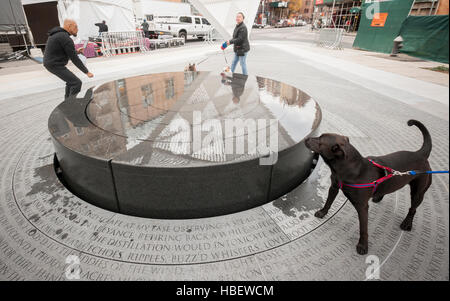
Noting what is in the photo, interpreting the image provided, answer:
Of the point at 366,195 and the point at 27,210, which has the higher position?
the point at 366,195

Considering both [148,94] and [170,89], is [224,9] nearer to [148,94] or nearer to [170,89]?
[170,89]

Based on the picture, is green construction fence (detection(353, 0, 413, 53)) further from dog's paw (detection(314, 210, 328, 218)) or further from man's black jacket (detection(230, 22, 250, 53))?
dog's paw (detection(314, 210, 328, 218))

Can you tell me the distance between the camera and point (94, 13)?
14.3 m

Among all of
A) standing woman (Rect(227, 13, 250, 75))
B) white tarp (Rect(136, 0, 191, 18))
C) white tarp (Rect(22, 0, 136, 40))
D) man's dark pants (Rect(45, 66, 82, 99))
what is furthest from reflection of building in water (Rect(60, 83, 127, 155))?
white tarp (Rect(136, 0, 191, 18))

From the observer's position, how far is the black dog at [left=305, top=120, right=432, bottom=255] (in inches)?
79.6

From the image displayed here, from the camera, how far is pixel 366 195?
6.79 ft

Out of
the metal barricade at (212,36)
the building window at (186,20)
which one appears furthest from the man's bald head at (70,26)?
the building window at (186,20)

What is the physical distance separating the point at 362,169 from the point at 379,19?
58.6 ft

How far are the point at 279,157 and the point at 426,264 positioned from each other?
1.59 m

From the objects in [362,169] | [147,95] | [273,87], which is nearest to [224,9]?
[273,87]

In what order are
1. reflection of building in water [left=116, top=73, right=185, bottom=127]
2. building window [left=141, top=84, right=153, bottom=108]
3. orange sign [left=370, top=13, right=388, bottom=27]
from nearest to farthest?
1. reflection of building in water [left=116, top=73, right=185, bottom=127]
2. building window [left=141, top=84, right=153, bottom=108]
3. orange sign [left=370, top=13, right=388, bottom=27]

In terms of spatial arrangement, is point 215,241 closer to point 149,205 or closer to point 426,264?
point 149,205
